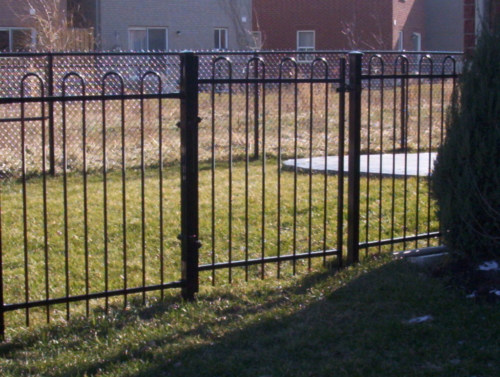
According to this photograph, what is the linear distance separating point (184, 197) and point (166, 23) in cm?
2023

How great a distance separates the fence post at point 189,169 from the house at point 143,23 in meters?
15.7

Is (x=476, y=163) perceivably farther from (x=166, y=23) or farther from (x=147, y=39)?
(x=166, y=23)

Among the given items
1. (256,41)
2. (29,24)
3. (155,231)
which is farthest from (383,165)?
(256,41)

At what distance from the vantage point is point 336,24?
94.1 ft

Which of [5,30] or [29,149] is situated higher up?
[5,30]

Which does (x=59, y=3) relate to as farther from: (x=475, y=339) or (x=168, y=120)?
(x=475, y=339)

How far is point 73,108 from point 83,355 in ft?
25.7

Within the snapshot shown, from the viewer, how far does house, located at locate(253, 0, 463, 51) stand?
27875 mm

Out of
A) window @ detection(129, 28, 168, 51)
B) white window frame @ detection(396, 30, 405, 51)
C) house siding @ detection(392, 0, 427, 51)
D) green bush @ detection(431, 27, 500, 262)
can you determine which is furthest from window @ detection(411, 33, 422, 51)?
green bush @ detection(431, 27, 500, 262)

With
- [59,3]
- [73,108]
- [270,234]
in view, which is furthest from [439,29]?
[270,234]

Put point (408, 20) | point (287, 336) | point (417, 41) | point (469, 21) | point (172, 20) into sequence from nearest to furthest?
point (287, 336), point (469, 21), point (172, 20), point (408, 20), point (417, 41)

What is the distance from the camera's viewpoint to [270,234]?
21.0 ft

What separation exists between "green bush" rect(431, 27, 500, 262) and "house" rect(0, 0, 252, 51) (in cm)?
1648

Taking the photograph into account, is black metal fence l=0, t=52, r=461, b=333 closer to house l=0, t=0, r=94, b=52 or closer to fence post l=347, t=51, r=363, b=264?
fence post l=347, t=51, r=363, b=264
